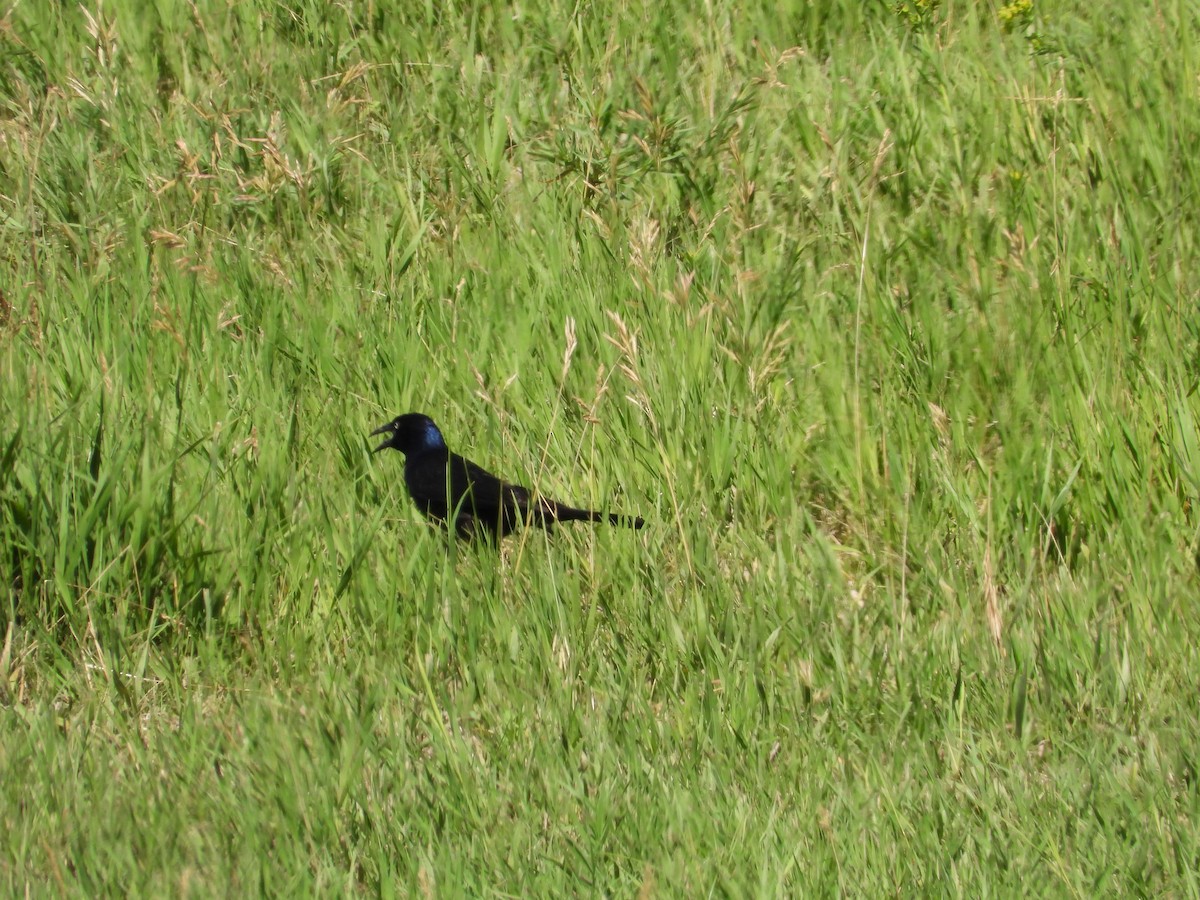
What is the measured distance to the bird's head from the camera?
4.02 meters

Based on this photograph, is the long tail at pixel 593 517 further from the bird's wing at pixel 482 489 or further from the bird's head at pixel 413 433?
the bird's head at pixel 413 433

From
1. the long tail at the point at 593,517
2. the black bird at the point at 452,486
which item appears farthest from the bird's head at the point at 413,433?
the long tail at the point at 593,517

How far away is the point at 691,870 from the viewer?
2270mm

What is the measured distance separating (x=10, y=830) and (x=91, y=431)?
1269 mm

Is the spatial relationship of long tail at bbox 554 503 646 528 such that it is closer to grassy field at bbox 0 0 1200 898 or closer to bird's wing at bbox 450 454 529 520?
grassy field at bbox 0 0 1200 898

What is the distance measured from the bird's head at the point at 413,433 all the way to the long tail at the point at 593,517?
500 mm

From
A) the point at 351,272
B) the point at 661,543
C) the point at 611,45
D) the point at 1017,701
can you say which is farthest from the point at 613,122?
the point at 1017,701

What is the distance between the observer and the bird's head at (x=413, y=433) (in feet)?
13.2

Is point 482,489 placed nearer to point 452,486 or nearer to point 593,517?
point 452,486

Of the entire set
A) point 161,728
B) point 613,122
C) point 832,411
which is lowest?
point 161,728

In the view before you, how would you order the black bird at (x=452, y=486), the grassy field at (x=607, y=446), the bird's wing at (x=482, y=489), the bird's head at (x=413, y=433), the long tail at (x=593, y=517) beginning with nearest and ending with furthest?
the grassy field at (x=607, y=446), the long tail at (x=593, y=517), the black bird at (x=452, y=486), the bird's wing at (x=482, y=489), the bird's head at (x=413, y=433)

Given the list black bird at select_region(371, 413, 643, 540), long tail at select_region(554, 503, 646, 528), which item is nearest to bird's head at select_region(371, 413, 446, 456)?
black bird at select_region(371, 413, 643, 540)

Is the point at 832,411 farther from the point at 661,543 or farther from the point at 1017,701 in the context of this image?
the point at 1017,701

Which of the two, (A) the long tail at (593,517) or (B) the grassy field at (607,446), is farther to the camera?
(A) the long tail at (593,517)
